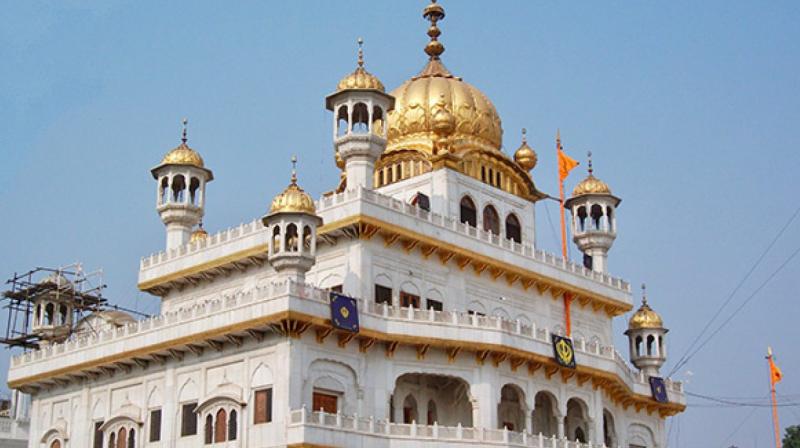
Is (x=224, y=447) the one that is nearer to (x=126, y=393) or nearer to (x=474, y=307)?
(x=126, y=393)

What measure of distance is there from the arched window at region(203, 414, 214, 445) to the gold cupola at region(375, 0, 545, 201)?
13524 mm

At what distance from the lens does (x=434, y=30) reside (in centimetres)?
4988

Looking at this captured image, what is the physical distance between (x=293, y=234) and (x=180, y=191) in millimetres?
9526

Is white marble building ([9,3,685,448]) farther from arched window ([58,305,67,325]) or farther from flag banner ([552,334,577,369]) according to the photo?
arched window ([58,305,67,325])

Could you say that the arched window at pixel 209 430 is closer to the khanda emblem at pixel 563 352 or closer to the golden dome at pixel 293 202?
the golden dome at pixel 293 202

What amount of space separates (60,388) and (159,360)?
19.6 ft

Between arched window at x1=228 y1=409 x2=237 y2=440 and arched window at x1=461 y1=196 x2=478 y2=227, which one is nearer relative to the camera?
arched window at x1=228 y1=409 x2=237 y2=440

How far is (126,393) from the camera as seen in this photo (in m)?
38.0

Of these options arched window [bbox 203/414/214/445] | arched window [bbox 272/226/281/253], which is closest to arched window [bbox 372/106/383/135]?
arched window [bbox 272/226/281/253]

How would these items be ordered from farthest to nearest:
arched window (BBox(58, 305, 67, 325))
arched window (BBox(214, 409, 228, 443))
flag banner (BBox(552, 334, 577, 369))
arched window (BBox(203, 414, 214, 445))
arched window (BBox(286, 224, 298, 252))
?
arched window (BBox(58, 305, 67, 325)) → flag banner (BBox(552, 334, 577, 369)) → arched window (BBox(286, 224, 298, 252)) → arched window (BBox(203, 414, 214, 445)) → arched window (BBox(214, 409, 228, 443))

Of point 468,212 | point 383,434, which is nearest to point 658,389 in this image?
point 468,212

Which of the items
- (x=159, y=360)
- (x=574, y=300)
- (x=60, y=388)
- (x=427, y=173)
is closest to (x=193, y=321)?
(x=159, y=360)

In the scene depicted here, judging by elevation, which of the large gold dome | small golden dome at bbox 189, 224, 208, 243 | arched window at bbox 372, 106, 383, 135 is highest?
the large gold dome

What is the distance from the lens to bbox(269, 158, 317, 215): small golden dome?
34.8 meters
